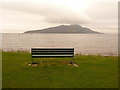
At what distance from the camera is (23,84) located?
282 inches

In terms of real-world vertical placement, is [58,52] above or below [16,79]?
above

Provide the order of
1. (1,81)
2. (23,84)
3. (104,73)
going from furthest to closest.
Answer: (104,73) → (1,81) → (23,84)

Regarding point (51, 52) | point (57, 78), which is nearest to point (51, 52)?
point (51, 52)

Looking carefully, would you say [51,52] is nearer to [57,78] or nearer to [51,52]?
[51,52]

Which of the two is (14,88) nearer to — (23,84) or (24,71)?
(23,84)

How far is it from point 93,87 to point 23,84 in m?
2.41

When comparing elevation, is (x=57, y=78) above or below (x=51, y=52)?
below

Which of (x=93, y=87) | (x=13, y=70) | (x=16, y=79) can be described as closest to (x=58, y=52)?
(x=13, y=70)

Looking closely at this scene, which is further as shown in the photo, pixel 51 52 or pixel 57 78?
pixel 51 52

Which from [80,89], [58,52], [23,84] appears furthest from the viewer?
[58,52]

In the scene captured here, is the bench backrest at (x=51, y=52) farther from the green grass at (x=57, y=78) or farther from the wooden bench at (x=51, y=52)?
the green grass at (x=57, y=78)

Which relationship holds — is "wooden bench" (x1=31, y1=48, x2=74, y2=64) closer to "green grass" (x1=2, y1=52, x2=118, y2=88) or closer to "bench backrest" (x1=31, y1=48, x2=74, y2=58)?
"bench backrest" (x1=31, y1=48, x2=74, y2=58)

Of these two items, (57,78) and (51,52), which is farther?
(51,52)

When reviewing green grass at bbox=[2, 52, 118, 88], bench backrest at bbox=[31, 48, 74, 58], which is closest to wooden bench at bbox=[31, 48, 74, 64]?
bench backrest at bbox=[31, 48, 74, 58]
